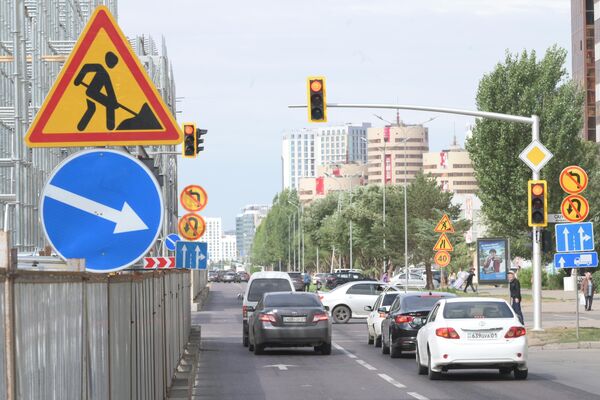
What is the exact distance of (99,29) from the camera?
748cm

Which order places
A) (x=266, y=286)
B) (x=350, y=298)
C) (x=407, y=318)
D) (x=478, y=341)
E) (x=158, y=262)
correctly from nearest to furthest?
(x=478, y=341) < (x=407, y=318) < (x=158, y=262) < (x=266, y=286) < (x=350, y=298)

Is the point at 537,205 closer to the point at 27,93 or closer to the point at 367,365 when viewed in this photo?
the point at 367,365

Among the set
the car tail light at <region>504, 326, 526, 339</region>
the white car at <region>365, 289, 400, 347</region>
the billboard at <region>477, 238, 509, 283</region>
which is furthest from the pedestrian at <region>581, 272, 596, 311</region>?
the car tail light at <region>504, 326, 526, 339</region>

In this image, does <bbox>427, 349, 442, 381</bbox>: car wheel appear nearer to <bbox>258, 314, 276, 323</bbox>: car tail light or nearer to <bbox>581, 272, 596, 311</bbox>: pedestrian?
<bbox>258, 314, 276, 323</bbox>: car tail light

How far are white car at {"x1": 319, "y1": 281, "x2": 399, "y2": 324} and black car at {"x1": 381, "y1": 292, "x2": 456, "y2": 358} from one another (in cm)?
1863

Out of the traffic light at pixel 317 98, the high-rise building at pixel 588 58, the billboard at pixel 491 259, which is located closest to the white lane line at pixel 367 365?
the traffic light at pixel 317 98

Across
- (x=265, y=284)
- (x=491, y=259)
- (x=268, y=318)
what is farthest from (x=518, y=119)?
(x=491, y=259)

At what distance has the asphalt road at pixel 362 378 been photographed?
20.2 meters

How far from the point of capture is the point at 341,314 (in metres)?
50.3

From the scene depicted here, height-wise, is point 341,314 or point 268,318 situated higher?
point 268,318

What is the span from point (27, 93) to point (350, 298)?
59.4ft

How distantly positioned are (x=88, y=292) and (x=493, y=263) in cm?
4965

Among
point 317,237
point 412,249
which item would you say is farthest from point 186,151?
point 317,237

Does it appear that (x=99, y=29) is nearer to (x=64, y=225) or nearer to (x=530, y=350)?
(x=64, y=225)
